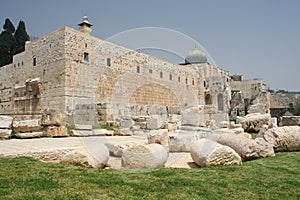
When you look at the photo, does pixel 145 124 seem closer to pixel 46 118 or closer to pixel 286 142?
pixel 46 118

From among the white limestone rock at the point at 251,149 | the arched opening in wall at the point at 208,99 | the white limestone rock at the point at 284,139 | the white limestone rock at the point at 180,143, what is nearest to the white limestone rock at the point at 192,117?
the white limestone rock at the point at 180,143

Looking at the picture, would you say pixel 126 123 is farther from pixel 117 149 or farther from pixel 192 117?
pixel 117 149

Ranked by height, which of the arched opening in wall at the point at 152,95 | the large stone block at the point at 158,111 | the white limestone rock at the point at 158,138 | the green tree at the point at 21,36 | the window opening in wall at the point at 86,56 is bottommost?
the white limestone rock at the point at 158,138

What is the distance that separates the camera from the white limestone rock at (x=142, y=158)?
4.37 meters

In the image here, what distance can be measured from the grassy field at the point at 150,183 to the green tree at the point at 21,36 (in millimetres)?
28193

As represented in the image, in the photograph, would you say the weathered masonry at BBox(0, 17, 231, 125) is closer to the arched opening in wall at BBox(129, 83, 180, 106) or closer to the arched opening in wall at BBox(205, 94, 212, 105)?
the arched opening in wall at BBox(129, 83, 180, 106)

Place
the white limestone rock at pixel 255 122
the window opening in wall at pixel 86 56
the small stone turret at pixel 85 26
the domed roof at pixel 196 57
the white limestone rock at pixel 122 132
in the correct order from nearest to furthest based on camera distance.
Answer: the white limestone rock at pixel 122 132, the white limestone rock at pixel 255 122, the window opening in wall at pixel 86 56, the small stone turret at pixel 85 26, the domed roof at pixel 196 57

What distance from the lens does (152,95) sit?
66.3 ft

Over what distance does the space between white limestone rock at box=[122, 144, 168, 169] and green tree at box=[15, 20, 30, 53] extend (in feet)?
94.7

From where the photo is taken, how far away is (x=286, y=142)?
5.73 meters

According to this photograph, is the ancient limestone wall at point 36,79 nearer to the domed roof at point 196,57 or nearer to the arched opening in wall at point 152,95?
the arched opening in wall at point 152,95

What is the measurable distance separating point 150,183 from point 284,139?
400 centimetres

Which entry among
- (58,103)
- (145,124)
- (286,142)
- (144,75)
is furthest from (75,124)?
(286,142)

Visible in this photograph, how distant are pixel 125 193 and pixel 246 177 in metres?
1.84
